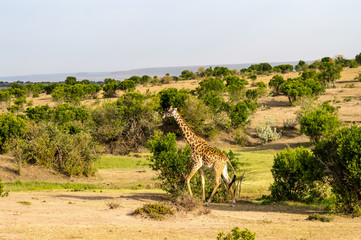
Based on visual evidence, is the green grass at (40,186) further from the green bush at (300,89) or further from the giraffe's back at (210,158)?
the green bush at (300,89)

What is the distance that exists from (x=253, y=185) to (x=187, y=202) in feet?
26.4

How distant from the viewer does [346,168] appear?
1253 cm

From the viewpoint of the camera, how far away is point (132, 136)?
3609 centimetres

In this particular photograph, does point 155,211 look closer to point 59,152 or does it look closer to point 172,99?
point 59,152

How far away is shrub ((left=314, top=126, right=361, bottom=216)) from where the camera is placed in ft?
39.9

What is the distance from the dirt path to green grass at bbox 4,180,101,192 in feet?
16.6

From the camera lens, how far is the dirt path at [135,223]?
31.6 feet

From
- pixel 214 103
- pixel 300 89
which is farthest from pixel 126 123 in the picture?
pixel 300 89

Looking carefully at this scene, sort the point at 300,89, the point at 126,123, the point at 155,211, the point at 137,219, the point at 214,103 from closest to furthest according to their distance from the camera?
the point at 137,219
the point at 155,211
the point at 126,123
the point at 214,103
the point at 300,89

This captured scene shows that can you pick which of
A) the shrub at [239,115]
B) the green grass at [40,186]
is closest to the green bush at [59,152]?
the green grass at [40,186]

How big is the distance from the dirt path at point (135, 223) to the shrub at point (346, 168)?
2.27ft

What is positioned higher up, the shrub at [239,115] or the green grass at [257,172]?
the shrub at [239,115]

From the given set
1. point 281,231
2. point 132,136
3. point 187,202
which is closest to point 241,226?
point 281,231

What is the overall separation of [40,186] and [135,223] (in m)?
10.1
